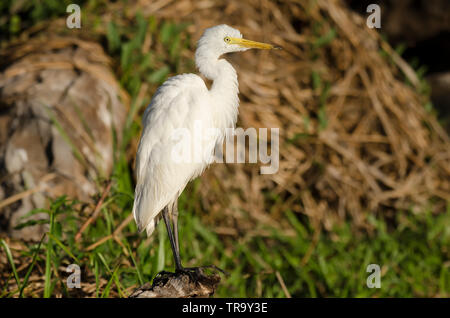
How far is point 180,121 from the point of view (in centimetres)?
139

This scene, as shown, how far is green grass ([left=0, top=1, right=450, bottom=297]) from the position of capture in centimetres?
212

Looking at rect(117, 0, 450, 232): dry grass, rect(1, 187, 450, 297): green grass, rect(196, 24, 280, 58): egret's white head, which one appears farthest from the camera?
rect(117, 0, 450, 232): dry grass

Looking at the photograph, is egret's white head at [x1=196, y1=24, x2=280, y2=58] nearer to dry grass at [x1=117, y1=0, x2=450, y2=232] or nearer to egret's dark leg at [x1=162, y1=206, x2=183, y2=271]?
egret's dark leg at [x1=162, y1=206, x2=183, y2=271]

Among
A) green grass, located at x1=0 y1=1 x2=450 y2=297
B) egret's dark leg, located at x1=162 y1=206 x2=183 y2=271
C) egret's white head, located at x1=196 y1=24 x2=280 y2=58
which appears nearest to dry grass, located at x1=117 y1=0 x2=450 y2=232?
green grass, located at x1=0 y1=1 x2=450 y2=297

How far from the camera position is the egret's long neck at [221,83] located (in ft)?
4.33

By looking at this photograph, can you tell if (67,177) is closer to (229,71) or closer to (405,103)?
(229,71)

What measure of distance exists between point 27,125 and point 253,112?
4.87 ft

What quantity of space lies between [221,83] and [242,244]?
163 centimetres

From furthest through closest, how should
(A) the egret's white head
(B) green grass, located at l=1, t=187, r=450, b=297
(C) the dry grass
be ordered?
1. (C) the dry grass
2. (B) green grass, located at l=1, t=187, r=450, b=297
3. (A) the egret's white head

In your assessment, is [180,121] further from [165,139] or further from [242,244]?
[242,244]

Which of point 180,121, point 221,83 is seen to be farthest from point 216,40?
point 180,121

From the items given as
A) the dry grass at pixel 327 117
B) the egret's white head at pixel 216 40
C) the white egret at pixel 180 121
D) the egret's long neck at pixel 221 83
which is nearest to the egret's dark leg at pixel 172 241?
the white egret at pixel 180 121
